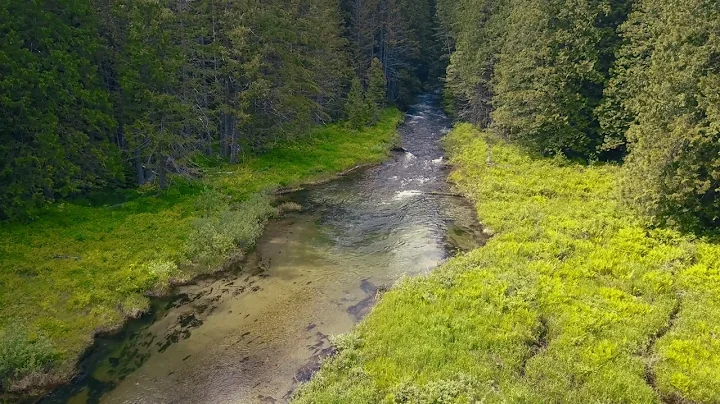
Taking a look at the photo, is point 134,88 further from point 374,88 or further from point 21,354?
point 374,88

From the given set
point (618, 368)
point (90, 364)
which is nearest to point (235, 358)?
point (90, 364)

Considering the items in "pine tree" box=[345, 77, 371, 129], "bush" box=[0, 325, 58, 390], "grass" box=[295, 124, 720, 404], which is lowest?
"bush" box=[0, 325, 58, 390]

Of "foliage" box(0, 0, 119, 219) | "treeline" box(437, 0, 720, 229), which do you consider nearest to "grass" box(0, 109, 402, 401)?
"foliage" box(0, 0, 119, 219)

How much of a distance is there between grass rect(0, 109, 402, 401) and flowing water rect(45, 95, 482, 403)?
987 millimetres

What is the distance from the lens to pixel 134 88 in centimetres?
2756

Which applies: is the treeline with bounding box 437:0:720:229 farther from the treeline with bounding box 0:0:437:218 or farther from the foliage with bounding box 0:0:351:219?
the foliage with bounding box 0:0:351:219

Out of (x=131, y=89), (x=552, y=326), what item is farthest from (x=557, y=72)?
(x=131, y=89)

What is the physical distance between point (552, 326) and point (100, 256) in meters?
A: 20.1

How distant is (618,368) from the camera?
46.2 feet

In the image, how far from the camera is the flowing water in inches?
605

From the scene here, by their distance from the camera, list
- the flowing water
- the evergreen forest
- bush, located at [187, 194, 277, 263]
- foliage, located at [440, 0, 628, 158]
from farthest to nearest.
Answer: foliage, located at [440, 0, 628, 158] → bush, located at [187, 194, 277, 263] → the flowing water → the evergreen forest

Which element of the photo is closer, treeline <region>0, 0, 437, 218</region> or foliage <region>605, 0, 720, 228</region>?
foliage <region>605, 0, 720, 228</region>

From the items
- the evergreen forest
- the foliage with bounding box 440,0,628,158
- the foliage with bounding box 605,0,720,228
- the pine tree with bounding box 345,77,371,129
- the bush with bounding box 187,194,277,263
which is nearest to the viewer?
the evergreen forest

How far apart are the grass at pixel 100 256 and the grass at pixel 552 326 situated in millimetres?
9209
